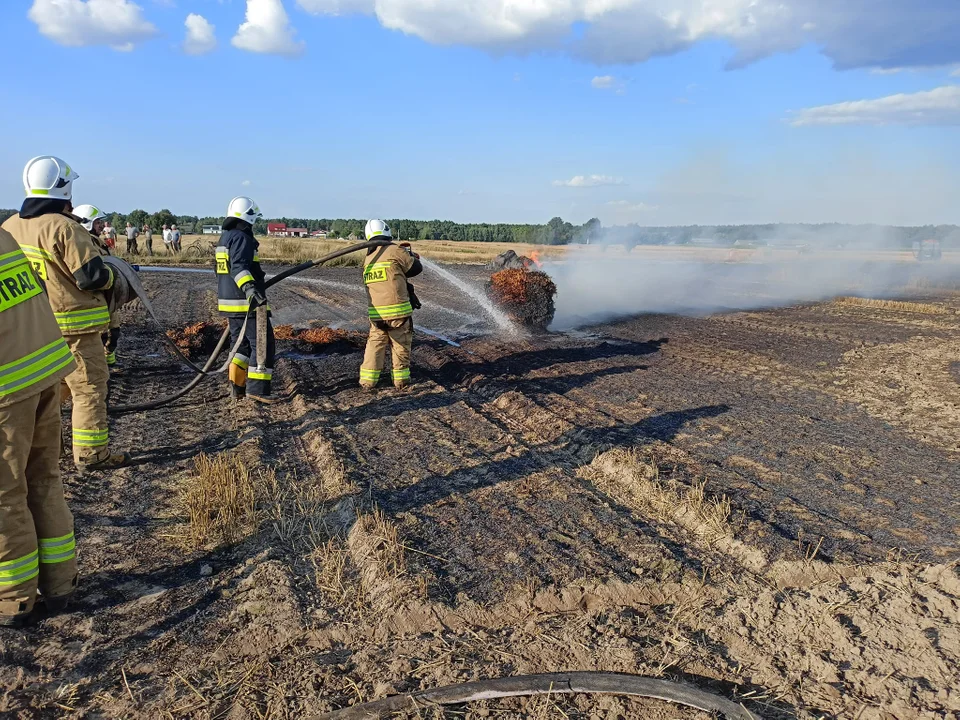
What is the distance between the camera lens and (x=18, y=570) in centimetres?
346

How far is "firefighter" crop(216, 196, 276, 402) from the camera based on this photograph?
7457 mm

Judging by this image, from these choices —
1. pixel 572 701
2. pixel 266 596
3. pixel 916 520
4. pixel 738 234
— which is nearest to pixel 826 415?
pixel 916 520

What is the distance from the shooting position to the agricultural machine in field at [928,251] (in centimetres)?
4652

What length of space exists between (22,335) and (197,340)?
24.2ft

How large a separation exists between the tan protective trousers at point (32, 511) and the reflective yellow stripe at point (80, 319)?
2.00m

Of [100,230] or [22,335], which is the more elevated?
[100,230]

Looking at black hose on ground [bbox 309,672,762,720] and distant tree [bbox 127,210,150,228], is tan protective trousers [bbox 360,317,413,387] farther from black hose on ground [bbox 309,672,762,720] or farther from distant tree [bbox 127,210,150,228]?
distant tree [bbox 127,210,150,228]

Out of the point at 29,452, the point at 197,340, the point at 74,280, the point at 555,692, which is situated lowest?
the point at 555,692

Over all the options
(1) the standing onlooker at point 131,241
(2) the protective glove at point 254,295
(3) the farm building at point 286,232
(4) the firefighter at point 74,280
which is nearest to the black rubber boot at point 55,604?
(4) the firefighter at point 74,280

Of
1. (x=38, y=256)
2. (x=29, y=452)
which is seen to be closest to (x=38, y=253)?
(x=38, y=256)

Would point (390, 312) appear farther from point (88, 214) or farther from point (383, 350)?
point (88, 214)

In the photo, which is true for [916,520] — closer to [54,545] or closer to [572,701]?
[572,701]

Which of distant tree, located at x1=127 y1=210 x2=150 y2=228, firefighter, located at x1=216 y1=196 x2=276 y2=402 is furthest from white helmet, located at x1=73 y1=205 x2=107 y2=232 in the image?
distant tree, located at x1=127 y1=210 x2=150 y2=228

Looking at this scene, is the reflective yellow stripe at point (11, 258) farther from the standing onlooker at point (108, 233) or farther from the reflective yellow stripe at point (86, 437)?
the standing onlooker at point (108, 233)
